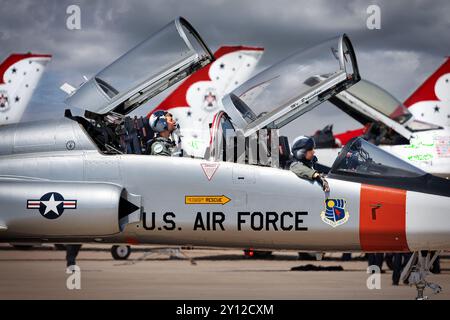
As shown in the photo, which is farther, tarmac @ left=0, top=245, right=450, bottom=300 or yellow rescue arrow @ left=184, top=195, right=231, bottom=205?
tarmac @ left=0, top=245, right=450, bottom=300

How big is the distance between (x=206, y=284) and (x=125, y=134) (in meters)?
4.20

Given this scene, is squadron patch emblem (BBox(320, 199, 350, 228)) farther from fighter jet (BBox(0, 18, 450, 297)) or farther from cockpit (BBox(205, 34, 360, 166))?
cockpit (BBox(205, 34, 360, 166))

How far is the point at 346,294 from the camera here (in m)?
10.8

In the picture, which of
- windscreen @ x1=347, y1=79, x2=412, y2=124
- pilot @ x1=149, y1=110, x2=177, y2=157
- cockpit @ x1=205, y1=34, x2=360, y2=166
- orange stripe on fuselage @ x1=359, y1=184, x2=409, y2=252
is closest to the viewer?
orange stripe on fuselage @ x1=359, y1=184, x2=409, y2=252

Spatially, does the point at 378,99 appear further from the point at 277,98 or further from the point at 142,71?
the point at 142,71

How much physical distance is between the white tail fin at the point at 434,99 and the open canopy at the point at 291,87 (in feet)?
55.6

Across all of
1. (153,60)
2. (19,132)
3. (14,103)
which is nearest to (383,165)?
(153,60)

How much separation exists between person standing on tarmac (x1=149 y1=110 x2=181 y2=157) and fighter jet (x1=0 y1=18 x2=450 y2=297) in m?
0.27

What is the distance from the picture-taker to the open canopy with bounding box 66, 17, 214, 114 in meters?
8.84

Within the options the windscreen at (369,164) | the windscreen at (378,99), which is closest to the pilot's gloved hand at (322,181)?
the windscreen at (369,164)

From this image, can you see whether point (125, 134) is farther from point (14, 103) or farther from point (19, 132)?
point (14, 103)

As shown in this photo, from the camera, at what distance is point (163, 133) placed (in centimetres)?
878

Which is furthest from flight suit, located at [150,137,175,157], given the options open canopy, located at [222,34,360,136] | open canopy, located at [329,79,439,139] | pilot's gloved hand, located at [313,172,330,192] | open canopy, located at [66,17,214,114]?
open canopy, located at [329,79,439,139]

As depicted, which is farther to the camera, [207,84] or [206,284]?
[207,84]
